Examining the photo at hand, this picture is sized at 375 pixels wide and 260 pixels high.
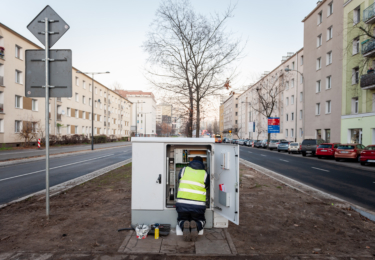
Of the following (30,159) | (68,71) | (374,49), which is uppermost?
(374,49)

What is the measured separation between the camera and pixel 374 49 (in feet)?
76.8

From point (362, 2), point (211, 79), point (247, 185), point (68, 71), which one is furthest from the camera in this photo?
point (362, 2)

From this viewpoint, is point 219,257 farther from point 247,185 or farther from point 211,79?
point 211,79

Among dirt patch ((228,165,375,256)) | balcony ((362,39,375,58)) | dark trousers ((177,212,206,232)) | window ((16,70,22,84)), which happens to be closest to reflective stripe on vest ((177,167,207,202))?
dark trousers ((177,212,206,232))

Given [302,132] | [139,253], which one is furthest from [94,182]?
[302,132]

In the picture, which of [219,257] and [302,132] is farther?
[302,132]

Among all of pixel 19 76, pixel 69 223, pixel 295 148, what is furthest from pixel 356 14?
pixel 19 76

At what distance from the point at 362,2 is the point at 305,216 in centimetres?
2956

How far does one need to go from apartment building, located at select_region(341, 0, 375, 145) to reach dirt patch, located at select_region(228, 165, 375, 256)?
21626 mm

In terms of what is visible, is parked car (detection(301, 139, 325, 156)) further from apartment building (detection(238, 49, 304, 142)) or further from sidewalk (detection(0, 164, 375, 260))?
sidewalk (detection(0, 164, 375, 260))

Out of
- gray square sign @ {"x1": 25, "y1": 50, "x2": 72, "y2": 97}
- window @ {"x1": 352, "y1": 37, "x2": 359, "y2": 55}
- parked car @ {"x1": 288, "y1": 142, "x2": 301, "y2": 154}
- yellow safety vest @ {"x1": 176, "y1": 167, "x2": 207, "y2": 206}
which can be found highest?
window @ {"x1": 352, "y1": 37, "x2": 359, "y2": 55}

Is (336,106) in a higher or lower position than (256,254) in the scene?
higher

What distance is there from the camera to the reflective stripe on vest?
421 cm

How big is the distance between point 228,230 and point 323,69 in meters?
34.8
